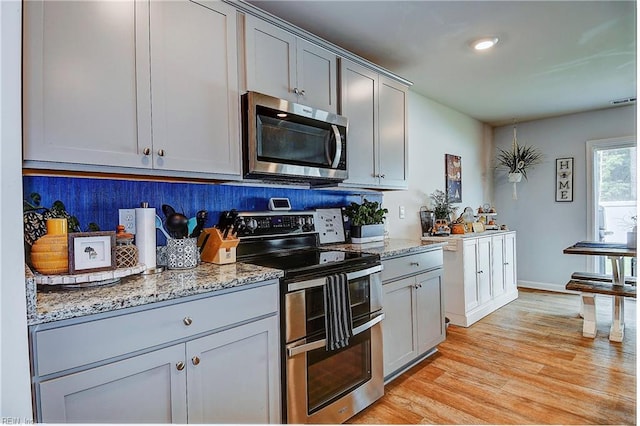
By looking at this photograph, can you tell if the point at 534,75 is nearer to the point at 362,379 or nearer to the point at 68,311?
the point at 362,379

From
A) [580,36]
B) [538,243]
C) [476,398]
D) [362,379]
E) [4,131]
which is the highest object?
[580,36]

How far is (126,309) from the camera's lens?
116 centimetres

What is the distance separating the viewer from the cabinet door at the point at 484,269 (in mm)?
3787

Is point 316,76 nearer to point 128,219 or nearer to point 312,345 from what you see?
point 128,219

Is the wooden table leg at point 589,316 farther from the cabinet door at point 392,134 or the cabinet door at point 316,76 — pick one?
the cabinet door at point 316,76

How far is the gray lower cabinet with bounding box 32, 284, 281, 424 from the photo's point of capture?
3.43 ft

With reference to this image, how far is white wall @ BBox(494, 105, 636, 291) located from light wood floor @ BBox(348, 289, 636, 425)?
4.70ft

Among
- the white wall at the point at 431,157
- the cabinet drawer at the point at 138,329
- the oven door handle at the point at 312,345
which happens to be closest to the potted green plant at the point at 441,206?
the white wall at the point at 431,157

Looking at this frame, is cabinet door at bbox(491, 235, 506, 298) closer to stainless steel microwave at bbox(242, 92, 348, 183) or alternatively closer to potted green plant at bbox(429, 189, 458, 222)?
potted green plant at bbox(429, 189, 458, 222)

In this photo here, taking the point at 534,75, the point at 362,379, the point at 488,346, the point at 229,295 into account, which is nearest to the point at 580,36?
the point at 534,75

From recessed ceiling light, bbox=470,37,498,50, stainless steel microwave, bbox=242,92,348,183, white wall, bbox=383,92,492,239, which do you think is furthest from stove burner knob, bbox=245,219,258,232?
recessed ceiling light, bbox=470,37,498,50

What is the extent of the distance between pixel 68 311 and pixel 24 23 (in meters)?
1.02

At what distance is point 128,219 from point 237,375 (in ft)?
3.04

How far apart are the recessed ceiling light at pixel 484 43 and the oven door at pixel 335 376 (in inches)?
82.5
